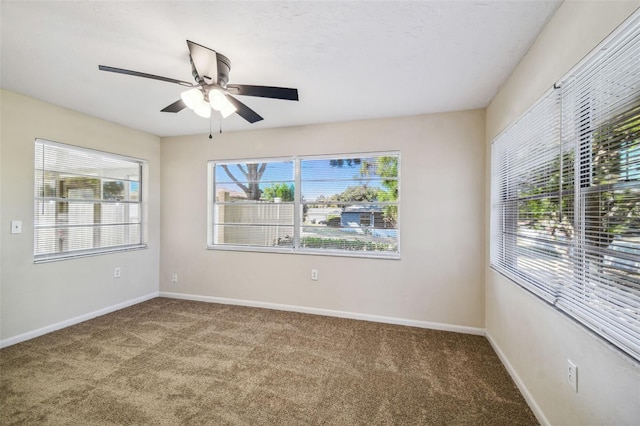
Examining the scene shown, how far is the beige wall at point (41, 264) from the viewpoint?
2.68 m

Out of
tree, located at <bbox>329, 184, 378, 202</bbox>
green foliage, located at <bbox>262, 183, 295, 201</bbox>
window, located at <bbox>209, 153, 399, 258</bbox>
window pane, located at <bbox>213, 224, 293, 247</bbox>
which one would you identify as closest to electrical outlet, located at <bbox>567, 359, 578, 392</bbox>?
window, located at <bbox>209, 153, 399, 258</bbox>

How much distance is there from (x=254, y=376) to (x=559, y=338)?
6.93ft

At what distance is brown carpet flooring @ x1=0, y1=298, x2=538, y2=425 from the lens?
6.00 ft

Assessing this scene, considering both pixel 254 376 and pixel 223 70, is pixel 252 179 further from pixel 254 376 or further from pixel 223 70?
pixel 254 376

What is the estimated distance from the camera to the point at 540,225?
185cm

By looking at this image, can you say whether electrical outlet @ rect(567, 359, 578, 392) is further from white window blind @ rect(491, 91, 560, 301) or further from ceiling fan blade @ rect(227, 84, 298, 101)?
ceiling fan blade @ rect(227, 84, 298, 101)

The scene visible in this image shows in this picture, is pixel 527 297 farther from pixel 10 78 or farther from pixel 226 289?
pixel 10 78

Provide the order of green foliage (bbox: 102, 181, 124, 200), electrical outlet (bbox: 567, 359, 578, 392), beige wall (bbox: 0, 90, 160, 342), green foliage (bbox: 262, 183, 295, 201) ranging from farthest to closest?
green foliage (bbox: 262, 183, 295, 201), green foliage (bbox: 102, 181, 124, 200), beige wall (bbox: 0, 90, 160, 342), electrical outlet (bbox: 567, 359, 578, 392)

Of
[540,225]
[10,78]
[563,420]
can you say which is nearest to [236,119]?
[10,78]

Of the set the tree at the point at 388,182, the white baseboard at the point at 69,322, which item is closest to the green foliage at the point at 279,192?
the tree at the point at 388,182

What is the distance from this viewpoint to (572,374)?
1.42m

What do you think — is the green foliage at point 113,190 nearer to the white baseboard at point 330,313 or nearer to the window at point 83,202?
the window at point 83,202

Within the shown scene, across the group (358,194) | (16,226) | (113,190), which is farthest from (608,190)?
(113,190)

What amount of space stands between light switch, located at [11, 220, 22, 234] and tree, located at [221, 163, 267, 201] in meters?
2.30
